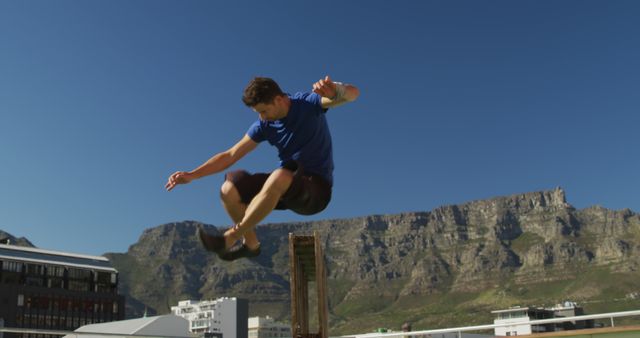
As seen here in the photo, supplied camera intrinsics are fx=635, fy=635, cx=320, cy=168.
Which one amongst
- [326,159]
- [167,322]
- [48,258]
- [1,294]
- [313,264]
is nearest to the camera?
[326,159]

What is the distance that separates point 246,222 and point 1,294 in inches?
4329

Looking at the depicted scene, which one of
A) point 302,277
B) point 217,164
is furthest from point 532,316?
point 217,164

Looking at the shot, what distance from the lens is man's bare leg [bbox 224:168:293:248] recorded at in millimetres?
5367

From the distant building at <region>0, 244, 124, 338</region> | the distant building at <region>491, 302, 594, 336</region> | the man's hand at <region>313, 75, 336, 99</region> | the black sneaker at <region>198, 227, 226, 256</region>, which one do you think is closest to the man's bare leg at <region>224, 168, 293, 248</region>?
the black sneaker at <region>198, 227, 226, 256</region>

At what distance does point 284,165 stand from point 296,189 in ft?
0.88

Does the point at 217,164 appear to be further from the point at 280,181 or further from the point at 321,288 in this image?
the point at 321,288

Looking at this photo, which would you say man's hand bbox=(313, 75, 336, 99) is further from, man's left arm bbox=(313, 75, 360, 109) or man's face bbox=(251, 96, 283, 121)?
man's face bbox=(251, 96, 283, 121)

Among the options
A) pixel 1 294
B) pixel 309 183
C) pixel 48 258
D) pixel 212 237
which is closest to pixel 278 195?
pixel 309 183

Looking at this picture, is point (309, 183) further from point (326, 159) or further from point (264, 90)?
point (264, 90)

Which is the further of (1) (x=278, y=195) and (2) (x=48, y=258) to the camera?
(2) (x=48, y=258)

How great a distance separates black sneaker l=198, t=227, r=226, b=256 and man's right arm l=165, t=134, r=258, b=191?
0.77m

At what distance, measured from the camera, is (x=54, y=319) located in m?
108

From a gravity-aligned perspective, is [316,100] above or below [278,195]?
above

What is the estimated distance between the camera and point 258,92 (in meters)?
5.53
